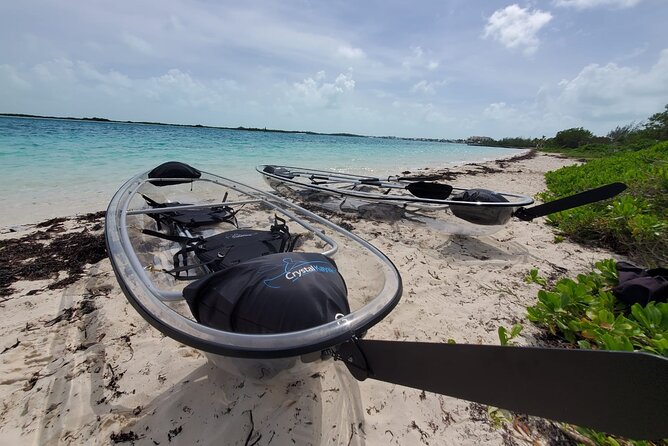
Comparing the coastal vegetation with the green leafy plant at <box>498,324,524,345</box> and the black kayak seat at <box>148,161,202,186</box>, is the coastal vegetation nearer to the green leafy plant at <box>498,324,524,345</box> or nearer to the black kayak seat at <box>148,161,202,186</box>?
the green leafy plant at <box>498,324,524,345</box>

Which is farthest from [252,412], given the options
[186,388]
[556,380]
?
[556,380]

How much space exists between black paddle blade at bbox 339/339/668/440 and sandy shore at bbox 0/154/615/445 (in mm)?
44

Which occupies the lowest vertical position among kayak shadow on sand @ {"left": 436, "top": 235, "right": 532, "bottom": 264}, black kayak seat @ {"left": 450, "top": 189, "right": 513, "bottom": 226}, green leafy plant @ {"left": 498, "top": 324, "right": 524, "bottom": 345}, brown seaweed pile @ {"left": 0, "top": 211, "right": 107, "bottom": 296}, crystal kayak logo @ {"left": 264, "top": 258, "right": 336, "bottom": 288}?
brown seaweed pile @ {"left": 0, "top": 211, "right": 107, "bottom": 296}

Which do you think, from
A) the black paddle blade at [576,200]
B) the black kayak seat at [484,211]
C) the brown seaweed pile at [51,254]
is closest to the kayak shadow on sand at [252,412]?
→ the brown seaweed pile at [51,254]

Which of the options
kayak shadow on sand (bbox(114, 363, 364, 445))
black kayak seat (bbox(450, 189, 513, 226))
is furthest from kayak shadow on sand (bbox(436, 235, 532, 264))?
kayak shadow on sand (bbox(114, 363, 364, 445))

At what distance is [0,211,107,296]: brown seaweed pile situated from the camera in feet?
8.87

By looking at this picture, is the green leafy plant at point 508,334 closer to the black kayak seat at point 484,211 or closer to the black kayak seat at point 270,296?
the black kayak seat at point 270,296

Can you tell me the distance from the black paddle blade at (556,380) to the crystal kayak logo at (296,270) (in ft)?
1.54

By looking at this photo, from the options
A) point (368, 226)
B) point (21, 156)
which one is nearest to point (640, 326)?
point (368, 226)

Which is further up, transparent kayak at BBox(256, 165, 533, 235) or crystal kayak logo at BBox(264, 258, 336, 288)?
crystal kayak logo at BBox(264, 258, 336, 288)

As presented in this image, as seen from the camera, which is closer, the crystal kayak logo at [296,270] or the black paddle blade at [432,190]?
the crystal kayak logo at [296,270]

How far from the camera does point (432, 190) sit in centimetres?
432

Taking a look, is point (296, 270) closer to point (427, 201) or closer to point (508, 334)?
point (508, 334)

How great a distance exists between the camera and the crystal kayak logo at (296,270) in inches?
48.8
